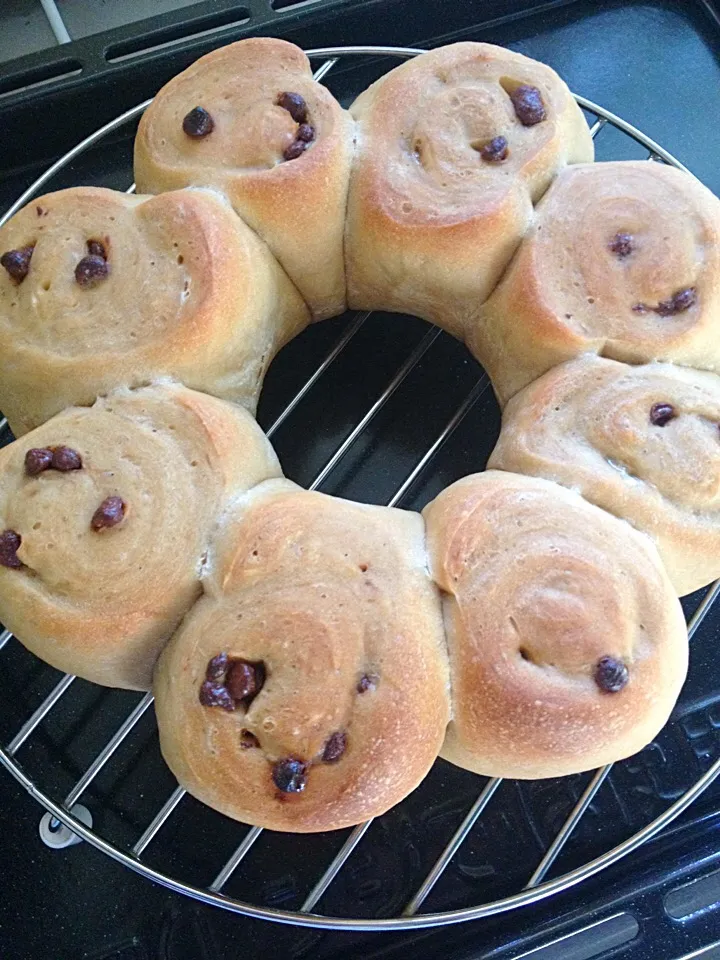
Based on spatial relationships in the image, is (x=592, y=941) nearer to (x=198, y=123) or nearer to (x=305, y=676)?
(x=305, y=676)

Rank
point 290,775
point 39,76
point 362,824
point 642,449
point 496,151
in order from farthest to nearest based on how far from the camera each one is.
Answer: point 39,76
point 362,824
point 496,151
point 642,449
point 290,775

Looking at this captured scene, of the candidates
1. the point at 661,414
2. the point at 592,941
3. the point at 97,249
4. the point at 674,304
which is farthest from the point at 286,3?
the point at 592,941

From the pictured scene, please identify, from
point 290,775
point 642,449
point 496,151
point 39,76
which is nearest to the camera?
point 290,775

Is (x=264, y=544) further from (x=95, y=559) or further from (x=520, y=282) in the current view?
(x=520, y=282)

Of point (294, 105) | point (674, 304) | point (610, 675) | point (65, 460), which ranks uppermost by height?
point (294, 105)

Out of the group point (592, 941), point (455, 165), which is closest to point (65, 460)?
point (455, 165)

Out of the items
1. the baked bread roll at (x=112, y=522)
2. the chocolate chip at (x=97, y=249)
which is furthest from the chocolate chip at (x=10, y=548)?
the chocolate chip at (x=97, y=249)

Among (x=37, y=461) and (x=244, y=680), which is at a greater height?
(x=37, y=461)

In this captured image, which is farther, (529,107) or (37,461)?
(529,107)
